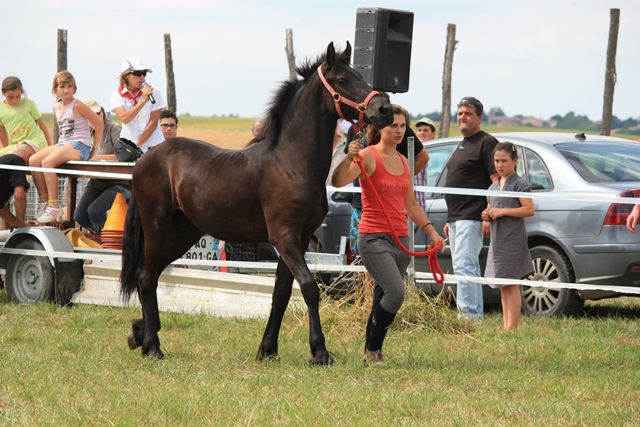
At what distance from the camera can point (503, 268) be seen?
8633mm

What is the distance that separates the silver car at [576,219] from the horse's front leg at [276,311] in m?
2.66

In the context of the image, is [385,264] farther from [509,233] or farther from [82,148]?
[82,148]

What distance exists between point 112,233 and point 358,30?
12.0 feet

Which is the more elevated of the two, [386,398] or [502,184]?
[502,184]

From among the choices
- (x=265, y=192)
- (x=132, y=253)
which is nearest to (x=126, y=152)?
(x=132, y=253)

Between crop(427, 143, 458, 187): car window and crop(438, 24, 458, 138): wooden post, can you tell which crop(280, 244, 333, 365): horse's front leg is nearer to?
crop(427, 143, 458, 187): car window

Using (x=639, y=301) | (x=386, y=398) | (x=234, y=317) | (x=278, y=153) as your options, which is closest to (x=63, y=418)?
(x=386, y=398)

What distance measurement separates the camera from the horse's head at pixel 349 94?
6.71 meters

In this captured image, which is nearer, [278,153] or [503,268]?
[278,153]

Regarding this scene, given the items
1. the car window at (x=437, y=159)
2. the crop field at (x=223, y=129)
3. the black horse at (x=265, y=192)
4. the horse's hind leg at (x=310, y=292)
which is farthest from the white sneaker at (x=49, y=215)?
the crop field at (x=223, y=129)

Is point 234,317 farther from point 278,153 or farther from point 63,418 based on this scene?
point 63,418

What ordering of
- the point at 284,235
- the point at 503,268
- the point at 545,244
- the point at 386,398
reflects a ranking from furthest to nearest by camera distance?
1. the point at 545,244
2. the point at 503,268
3. the point at 284,235
4. the point at 386,398

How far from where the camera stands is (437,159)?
11328 millimetres

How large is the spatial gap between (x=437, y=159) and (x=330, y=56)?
4504mm
